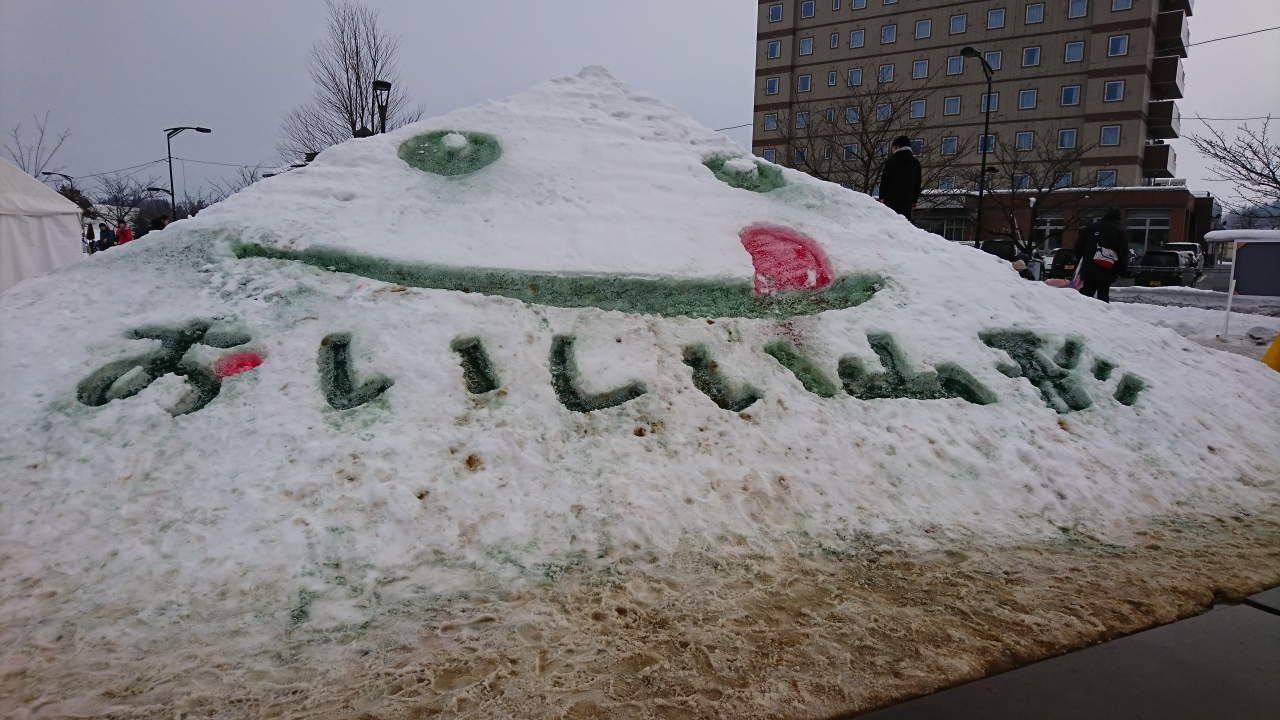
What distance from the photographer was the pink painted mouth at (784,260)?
5046 millimetres

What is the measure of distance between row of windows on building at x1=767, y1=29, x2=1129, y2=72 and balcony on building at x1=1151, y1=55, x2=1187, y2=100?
290cm

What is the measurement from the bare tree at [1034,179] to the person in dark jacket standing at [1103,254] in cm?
2247

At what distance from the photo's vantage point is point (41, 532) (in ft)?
9.62

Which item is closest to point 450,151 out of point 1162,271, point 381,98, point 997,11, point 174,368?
point 174,368

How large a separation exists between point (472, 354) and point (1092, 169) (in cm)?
4510

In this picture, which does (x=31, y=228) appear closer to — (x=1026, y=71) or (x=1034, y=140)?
(x=1034, y=140)

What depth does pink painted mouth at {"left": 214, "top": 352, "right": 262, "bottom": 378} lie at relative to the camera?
12.3 feet

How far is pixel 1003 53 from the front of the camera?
137 ft

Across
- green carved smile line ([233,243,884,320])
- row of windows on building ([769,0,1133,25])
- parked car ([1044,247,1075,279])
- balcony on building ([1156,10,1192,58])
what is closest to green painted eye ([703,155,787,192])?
green carved smile line ([233,243,884,320])

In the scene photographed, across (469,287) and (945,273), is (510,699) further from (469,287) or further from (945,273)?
(945,273)

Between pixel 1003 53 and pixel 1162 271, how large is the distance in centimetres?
2283

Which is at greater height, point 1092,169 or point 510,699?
point 1092,169

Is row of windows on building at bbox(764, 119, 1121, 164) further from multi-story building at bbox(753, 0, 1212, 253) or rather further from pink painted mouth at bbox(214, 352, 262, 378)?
pink painted mouth at bbox(214, 352, 262, 378)

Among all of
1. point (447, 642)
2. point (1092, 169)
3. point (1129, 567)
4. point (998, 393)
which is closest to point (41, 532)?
point (447, 642)
